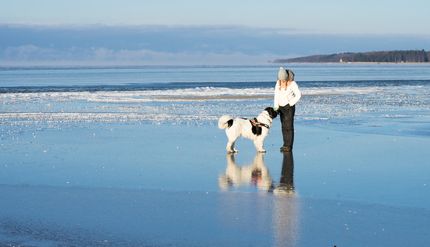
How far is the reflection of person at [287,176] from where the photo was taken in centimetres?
973

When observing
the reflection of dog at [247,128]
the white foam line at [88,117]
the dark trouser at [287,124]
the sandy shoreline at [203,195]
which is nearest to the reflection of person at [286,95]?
the dark trouser at [287,124]

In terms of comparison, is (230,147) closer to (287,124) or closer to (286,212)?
(287,124)

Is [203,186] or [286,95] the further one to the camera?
[286,95]

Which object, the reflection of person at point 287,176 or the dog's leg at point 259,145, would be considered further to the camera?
the dog's leg at point 259,145

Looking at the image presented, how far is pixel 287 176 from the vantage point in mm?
10836

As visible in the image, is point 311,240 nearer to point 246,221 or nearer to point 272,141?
point 246,221

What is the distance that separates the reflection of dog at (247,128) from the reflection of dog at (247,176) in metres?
0.86

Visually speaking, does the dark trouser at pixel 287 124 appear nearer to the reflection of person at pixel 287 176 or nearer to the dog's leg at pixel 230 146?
the reflection of person at pixel 287 176

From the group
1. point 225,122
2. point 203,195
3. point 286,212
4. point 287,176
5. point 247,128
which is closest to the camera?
point 286,212

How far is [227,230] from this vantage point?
7.51 meters

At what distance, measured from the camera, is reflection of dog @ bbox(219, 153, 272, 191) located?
10.1 meters

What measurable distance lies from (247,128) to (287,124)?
87 centimetres

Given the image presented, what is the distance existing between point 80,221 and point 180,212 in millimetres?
1110

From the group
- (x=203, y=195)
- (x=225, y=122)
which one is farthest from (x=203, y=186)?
(x=225, y=122)
